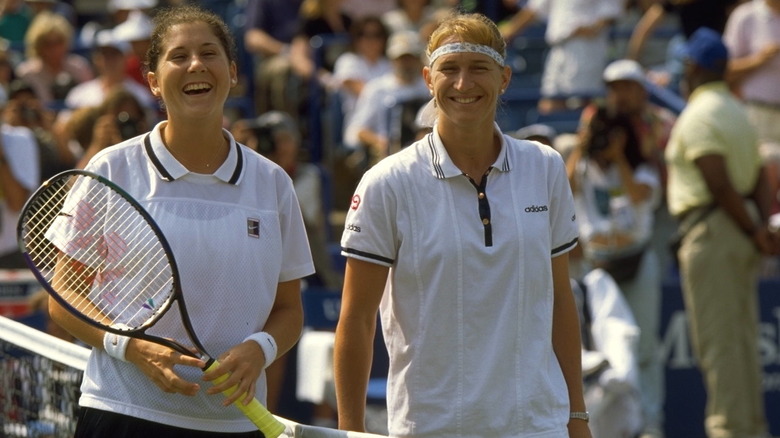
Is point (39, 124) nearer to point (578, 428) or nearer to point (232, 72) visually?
point (232, 72)

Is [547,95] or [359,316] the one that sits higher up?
[547,95]

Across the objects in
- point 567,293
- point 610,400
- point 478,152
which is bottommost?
point 610,400

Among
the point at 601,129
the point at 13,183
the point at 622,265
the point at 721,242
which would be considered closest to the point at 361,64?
the point at 601,129

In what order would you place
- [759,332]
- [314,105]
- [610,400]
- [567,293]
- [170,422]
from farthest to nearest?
[314,105], [759,332], [610,400], [567,293], [170,422]

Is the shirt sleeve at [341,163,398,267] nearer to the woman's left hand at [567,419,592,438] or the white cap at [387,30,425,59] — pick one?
the woman's left hand at [567,419,592,438]

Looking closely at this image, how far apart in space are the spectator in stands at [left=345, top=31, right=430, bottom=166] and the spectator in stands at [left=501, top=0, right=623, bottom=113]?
1.06 metres

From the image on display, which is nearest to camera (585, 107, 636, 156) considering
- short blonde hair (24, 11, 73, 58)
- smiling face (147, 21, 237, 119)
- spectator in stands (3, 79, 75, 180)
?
spectator in stands (3, 79, 75, 180)

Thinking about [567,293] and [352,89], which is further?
[352,89]

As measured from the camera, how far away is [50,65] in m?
12.2

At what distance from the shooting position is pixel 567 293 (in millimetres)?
4156

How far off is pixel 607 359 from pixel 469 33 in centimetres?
382

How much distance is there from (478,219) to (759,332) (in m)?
6.14

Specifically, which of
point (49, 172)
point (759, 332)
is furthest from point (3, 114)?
point (759, 332)

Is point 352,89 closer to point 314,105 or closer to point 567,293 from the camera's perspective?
point 314,105
